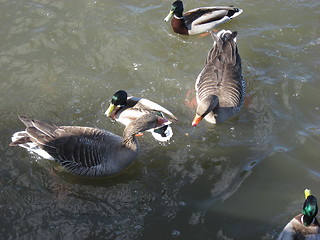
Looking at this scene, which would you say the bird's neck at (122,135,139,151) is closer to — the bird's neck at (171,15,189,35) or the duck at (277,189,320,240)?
the duck at (277,189,320,240)

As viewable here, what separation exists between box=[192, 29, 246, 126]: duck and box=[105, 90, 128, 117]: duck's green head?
4.53ft

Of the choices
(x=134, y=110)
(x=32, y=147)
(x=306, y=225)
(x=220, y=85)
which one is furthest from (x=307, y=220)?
(x=32, y=147)

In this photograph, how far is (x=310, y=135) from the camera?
7.89 metres

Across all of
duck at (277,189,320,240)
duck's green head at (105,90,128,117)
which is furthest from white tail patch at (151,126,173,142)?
duck at (277,189,320,240)

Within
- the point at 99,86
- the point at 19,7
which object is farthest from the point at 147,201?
the point at 19,7

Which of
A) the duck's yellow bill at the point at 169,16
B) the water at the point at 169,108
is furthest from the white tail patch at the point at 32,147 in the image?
the duck's yellow bill at the point at 169,16

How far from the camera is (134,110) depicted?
8023 mm

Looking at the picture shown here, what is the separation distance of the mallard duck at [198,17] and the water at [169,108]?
0.81 feet

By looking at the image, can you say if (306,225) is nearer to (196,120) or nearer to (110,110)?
(196,120)

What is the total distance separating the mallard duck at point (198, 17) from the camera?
33.9 feet

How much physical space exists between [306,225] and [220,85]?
138 inches

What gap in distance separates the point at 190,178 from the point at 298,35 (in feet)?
16.3

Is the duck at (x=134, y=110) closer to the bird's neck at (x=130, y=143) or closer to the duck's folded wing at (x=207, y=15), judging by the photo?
the bird's neck at (x=130, y=143)

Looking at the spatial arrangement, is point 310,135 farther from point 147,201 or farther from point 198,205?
point 147,201
